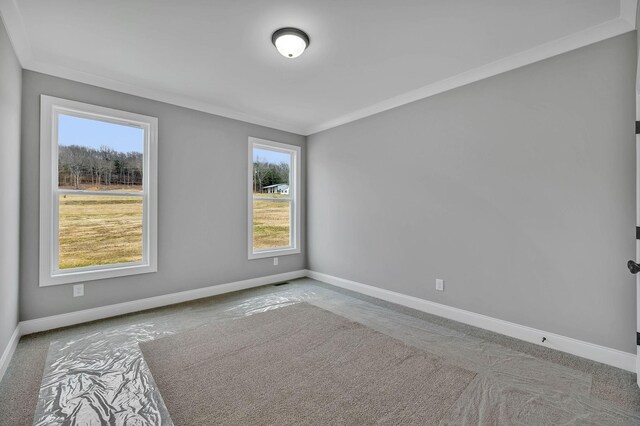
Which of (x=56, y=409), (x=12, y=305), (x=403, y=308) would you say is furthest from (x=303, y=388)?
(x=12, y=305)

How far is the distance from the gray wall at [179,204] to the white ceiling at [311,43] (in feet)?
1.05

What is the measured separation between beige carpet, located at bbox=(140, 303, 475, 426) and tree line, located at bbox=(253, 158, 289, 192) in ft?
7.82

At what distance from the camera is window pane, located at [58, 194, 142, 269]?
3184 millimetres

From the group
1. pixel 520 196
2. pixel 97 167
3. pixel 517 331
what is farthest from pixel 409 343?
pixel 97 167

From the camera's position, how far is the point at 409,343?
9.01 feet

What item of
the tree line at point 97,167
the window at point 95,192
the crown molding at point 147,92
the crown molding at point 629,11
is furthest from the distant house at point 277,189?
the crown molding at point 629,11

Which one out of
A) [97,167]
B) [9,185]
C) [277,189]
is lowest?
[9,185]

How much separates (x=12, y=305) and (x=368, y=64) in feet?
13.0

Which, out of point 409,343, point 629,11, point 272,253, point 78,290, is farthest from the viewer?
point 272,253

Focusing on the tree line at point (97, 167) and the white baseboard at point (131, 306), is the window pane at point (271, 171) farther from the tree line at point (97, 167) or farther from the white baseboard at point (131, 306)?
the tree line at point (97, 167)

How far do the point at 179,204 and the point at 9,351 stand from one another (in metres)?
2.06

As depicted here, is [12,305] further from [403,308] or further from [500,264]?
[500,264]

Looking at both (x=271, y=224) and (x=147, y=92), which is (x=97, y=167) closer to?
(x=147, y=92)

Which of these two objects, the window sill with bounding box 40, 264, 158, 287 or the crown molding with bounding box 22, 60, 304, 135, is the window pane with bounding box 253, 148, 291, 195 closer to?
the crown molding with bounding box 22, 60, 304, 135
